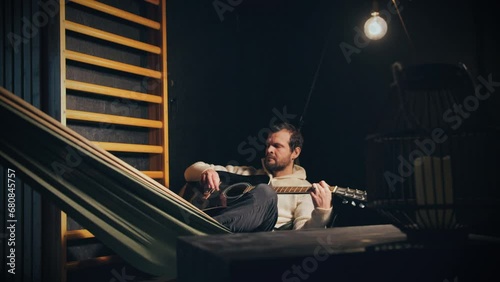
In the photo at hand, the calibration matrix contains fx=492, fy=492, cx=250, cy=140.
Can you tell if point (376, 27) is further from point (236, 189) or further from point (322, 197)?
point (236, 189)

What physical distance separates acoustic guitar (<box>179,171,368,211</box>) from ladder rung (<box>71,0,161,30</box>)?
83 centimetres

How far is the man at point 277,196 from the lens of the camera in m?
1.93

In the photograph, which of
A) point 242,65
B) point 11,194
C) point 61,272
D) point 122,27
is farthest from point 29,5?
point 242,65

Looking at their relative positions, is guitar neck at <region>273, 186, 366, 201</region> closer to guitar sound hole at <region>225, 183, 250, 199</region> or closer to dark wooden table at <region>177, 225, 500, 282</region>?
guitar sound hole at <region>225, 183, 250, 199</region>

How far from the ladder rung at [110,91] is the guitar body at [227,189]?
0.48 metres

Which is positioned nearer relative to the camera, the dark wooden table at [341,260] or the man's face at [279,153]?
the dark wooden table at [341,260]

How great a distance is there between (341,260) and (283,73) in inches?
85.6

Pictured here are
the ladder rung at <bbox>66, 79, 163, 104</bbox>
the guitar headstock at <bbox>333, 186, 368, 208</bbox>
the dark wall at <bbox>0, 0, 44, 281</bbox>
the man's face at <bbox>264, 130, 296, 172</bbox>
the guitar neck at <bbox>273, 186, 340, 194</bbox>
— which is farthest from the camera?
the man's face at <bbox>264, 130, 296, 172</bbox>

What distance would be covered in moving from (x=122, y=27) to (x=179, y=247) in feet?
5.38

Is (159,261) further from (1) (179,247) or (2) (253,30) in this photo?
(2) (253,30)

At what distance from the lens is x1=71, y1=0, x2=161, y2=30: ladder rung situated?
215cm

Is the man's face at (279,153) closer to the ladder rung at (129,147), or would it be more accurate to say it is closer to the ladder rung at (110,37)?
the ladder rung at (129,147)

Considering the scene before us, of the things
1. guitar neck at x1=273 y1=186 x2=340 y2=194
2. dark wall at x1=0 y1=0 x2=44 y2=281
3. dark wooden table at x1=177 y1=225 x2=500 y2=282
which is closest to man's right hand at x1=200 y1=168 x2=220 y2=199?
guitar neck at x1=273 y1=186 x2=340 y2=194

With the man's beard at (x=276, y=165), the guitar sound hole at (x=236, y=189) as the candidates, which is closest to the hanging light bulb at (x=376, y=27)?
the man's beard at (x=276, y=165)
